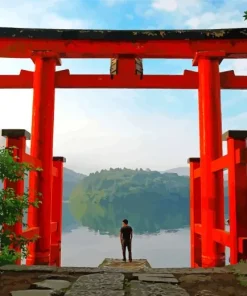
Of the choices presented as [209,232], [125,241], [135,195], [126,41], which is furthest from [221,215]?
[135,195]

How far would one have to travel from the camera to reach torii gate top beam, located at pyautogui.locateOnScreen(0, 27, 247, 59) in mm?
7395

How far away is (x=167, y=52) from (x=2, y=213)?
175 inches

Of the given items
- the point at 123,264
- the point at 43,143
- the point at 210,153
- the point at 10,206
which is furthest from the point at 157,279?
the point at 123,264

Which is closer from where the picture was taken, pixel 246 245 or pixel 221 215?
pixel 246 245

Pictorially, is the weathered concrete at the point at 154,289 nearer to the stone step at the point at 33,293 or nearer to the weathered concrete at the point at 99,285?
the weathered concrete at the point at 99,285

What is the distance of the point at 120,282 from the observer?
3.53 metres

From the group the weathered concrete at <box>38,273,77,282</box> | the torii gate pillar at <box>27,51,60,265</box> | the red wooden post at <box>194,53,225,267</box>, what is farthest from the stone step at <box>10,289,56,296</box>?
the red wooden post at <box>194,53,225,267</box>

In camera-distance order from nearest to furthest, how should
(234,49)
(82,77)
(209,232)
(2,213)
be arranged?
(2,213), (209,232), (234,49), (82,77)

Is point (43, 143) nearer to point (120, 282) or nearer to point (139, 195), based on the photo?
point (120, 282)

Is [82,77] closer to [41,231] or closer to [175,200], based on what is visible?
[41,231]

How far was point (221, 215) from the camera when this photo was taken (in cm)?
694

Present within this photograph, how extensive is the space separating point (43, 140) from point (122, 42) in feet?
7.73

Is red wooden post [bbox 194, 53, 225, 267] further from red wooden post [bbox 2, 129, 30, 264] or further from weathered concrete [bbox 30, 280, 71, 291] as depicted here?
weathered concrete [bbox 30, 280, 71, 291]

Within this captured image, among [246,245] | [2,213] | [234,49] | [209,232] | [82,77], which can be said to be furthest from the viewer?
[82,77]
